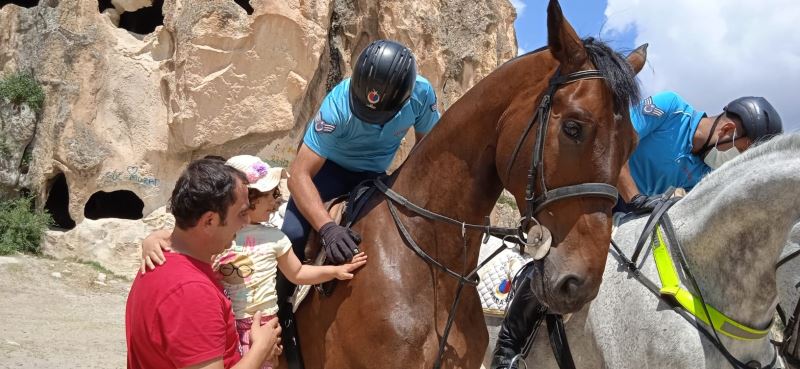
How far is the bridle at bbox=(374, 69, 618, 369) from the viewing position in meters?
2.14

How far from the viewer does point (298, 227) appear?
3014 millimetres

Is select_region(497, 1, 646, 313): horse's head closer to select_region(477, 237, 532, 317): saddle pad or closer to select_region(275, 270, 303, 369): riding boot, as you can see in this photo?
select_region(275, 270, 303, 369): riding boot

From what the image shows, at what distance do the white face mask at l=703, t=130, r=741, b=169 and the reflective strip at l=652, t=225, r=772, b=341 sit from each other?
3.61ft

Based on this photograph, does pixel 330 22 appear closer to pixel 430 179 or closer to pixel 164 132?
pixel 164 132

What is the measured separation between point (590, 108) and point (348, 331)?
126 cm

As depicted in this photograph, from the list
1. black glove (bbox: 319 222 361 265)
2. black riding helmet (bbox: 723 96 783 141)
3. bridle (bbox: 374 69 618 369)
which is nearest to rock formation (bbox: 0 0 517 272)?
black glove (bbox: 319 222 361 265)

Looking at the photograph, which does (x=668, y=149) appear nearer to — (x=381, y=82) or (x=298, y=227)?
(x=381, y=82)

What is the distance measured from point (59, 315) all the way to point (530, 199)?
808cm

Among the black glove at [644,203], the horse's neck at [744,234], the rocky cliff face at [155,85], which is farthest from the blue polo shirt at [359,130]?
the rocky cliff face at [155,85]

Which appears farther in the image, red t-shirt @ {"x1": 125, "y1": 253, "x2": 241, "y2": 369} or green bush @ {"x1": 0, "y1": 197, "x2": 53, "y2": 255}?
green bush @ {"x1": 0, "y1": 197, "x2": 53, "y2": 255}

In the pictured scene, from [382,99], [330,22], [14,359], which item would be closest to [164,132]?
[330,22]

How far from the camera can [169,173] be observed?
12.6 metres

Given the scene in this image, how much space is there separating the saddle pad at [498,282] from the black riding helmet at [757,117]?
1.38 metres

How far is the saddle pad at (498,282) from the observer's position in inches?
148
